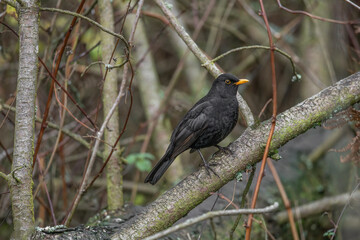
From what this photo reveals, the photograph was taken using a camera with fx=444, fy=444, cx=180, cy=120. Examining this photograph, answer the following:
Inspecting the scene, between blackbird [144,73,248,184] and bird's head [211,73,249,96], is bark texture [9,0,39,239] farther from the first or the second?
bird's head [211,73,249,96]

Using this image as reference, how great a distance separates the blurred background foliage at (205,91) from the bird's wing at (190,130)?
498 millimetres

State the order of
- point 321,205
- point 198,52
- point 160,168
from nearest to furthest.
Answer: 1. point 198,52
2. point 160,168
3. point 321,205

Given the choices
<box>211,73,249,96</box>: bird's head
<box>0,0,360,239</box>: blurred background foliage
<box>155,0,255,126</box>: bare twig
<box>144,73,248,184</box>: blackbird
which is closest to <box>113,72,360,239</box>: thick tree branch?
<box>0,0,360,239</box>: blurred background foliage

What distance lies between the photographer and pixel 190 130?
11.6 feet

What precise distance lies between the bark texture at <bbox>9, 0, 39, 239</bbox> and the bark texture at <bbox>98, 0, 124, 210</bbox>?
1.42m

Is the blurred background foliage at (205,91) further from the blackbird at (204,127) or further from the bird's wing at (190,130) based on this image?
the bird's wing at (190,130)

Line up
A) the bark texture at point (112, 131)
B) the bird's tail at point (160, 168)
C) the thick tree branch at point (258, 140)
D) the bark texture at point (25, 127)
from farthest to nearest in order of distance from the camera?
the bark texture at point (112, 131) < the bird's tail at point (160, 168) < the thick tree branch at point (258, 140) < the bark texture at point (25, 127)

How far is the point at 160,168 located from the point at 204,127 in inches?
18.7

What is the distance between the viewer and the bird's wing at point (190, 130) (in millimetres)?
3510

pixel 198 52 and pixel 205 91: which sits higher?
pixel 205 91

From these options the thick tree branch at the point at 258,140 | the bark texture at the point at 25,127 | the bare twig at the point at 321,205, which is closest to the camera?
the bark texture at the point at 25,127

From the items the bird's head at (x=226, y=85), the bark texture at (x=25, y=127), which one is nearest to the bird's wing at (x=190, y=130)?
the bird's head at (x=226, y=85)

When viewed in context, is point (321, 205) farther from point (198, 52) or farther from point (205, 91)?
point (198, 52)

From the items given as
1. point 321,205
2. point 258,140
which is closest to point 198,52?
point 258,140
